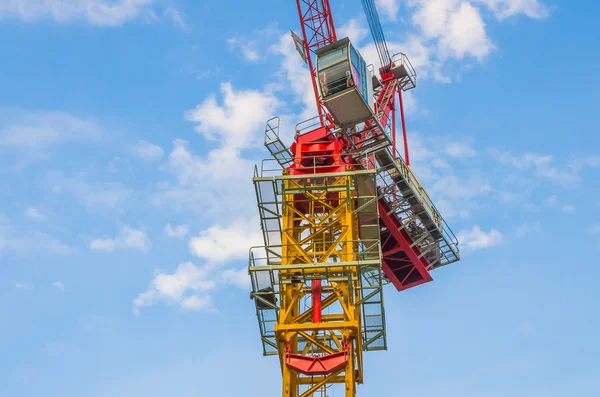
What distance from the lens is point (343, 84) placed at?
36.2m

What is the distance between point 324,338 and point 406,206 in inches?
459

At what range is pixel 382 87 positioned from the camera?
158 feet

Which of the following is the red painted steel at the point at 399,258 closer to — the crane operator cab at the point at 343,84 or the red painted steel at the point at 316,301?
the crane operator cab at the point at 343,84

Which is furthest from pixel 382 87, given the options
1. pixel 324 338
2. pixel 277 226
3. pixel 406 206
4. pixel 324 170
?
pixel 324 338

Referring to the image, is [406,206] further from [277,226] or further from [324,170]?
[277,226]

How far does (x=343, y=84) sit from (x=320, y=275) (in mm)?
8069

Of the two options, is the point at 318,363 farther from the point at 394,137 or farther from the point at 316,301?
the point at 394,137

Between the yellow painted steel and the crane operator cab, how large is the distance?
9.08 ft

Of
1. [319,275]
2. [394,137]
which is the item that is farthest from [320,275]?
[394,137]

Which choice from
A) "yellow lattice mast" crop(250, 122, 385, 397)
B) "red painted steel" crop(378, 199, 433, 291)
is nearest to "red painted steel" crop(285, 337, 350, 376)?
"yellow lattice mast" crop(250, 122, 385, 397)

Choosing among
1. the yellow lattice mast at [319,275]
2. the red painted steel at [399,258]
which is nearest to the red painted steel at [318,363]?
the yellow lattice mast at [319,275]

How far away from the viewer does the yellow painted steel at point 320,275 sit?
3175cm

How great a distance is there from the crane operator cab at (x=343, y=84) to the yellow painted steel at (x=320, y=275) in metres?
2.77

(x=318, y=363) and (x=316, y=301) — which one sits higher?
(x=316, y=301)
